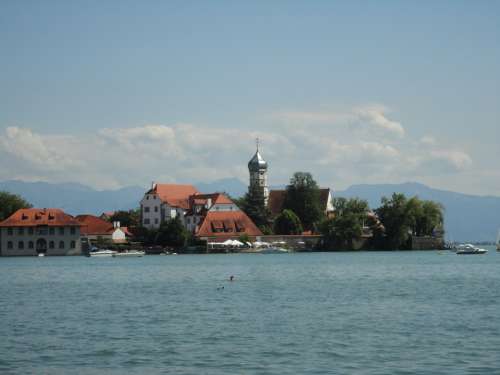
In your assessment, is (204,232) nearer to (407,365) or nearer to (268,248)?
(268,248)

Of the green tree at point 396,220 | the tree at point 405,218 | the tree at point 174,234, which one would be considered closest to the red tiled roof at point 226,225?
the tree at point 174,234

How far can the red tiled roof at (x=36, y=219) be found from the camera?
128 m

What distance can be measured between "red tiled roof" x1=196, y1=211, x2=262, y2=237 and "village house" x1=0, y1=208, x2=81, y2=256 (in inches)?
690

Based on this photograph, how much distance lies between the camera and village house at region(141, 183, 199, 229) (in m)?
146

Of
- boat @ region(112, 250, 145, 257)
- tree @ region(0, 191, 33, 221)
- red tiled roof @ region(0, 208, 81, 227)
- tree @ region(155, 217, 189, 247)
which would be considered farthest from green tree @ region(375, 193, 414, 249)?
tree @ region(0, 191, 33, 221)

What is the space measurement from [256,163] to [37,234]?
148 feet

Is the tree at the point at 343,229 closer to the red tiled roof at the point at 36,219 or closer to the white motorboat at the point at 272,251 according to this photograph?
the white motorboat at the point at 272,251

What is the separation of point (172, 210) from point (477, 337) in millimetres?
116677

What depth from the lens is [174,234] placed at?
130m

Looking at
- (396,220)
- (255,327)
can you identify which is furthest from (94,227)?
(255,327)

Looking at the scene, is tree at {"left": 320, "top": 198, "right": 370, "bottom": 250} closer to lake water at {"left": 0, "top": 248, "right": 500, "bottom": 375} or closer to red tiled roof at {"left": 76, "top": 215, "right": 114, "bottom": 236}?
red tiled roof at {"left": 76, "top": 215, "right": 114, "bottom": 236}

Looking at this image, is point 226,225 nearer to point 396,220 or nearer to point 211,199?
point 211,199

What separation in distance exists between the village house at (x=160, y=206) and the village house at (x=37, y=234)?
18.1 metres

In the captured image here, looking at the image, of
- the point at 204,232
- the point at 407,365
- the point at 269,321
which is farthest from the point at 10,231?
the point at 407,365
